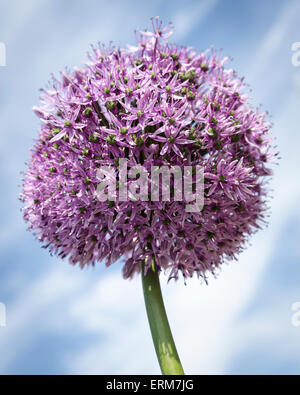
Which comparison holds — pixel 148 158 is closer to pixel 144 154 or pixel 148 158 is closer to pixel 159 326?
pixel 144 154

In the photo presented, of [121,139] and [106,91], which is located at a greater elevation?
[106,91]

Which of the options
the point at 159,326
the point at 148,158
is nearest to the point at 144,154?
the point at 148,158

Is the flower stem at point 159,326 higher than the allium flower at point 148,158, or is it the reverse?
the allium flower at point 148,158
